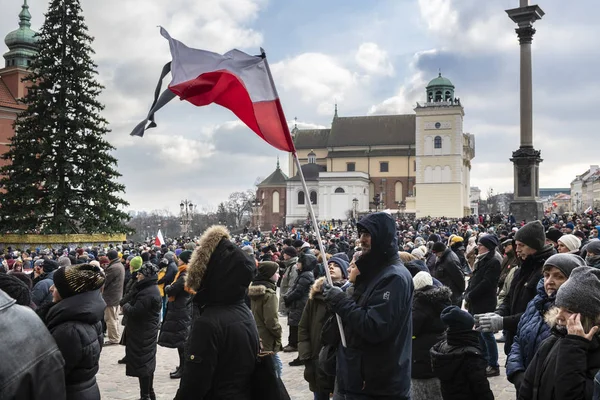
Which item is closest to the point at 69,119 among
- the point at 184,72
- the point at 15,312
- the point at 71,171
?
the point at 71,171

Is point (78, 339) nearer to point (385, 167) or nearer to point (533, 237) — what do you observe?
point (533, 237)

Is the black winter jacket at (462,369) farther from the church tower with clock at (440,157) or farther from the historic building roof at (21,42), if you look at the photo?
the church tower with clock at (440,157)

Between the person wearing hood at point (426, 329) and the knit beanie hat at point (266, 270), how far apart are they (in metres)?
2.90

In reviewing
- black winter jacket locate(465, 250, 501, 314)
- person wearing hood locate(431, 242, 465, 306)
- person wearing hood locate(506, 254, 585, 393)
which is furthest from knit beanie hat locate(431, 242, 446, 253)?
person wearing hood locate(506, 254, 585, 393)

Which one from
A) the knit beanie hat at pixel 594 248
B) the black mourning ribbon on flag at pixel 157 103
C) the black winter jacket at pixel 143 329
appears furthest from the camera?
the black winter jacket at pixel 143 329

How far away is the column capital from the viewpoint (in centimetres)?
2672

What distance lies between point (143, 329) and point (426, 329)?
3691mm

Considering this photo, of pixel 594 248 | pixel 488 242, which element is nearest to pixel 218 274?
pixel 594 248

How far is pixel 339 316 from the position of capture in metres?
3.98

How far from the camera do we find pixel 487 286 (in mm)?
8219

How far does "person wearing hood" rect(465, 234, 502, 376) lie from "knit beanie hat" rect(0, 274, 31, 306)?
5680 mm

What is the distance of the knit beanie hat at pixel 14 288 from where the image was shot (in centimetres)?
479

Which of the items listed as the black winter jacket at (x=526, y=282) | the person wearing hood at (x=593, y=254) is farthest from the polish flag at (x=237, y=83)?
the person wearing hood at (x=593, y=254)

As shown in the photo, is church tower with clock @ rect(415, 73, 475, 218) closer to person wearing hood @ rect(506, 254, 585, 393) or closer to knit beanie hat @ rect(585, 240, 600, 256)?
knit beanie hat @ rect(585, 240, 600, 256)
